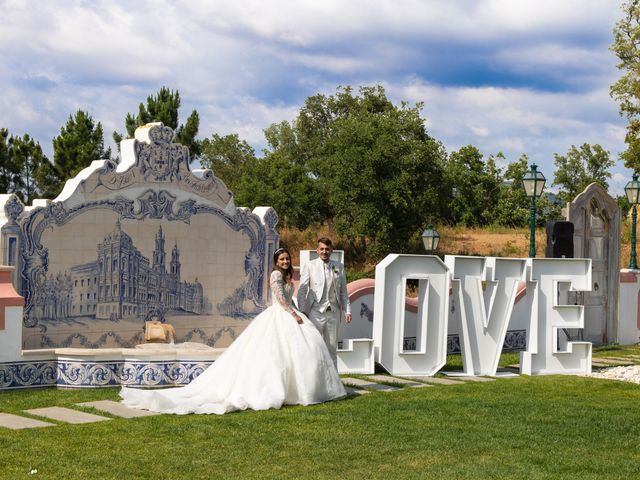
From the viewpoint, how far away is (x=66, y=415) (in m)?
9.95

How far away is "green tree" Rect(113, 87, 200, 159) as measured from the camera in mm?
33375

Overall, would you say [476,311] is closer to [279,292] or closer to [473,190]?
[279,292]

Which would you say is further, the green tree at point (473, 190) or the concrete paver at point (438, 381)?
the green tree at point (473, 190)

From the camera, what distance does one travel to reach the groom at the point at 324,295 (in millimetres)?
11820

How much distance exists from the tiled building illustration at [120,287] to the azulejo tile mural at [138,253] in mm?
14

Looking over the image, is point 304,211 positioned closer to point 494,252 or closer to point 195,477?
point 494,252

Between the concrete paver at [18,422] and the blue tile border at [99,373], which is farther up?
the blue tile border at [99,373]

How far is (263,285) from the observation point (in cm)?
1497

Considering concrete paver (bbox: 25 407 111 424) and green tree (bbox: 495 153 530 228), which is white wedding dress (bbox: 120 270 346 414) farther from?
green tree (bbox: 495 153 530 228)

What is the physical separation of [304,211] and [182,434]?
36109 millimetres

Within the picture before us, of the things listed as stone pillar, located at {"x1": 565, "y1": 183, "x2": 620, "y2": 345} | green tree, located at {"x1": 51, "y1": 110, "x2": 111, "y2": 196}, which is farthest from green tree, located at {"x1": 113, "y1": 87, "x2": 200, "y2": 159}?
stone pillar, located at {"x1": 565, "y1": 183, "x2": 620, "y2": 345}

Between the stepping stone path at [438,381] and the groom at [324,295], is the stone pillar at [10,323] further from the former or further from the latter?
the stepping stone path at [438,381]

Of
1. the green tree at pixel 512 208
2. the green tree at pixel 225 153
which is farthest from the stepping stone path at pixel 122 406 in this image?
the green tree at pixel 225 153

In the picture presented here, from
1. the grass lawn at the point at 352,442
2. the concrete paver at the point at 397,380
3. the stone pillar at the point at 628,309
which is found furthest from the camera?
the stone pillar at the point at 628,309
